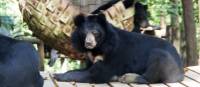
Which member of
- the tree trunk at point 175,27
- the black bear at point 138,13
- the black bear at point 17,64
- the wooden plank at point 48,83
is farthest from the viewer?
the tree trunk at point 175,27

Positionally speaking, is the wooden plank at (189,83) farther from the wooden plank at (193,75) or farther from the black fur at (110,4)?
the black fur at (110,4)

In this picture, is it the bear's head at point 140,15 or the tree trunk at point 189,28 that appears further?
the tree trunk at point 189,28

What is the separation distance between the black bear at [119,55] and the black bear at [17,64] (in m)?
2.17

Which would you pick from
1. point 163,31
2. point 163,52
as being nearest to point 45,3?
point 163,52

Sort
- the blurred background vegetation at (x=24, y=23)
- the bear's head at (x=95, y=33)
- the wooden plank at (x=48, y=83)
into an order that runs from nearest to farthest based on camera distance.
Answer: the wooden plank at (x=48, y=83), the bear's head at (x=95, y=33), the blurred background vegetation at (x=24, y=23)

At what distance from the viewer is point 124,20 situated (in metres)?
7.28

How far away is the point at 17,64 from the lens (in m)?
3.55

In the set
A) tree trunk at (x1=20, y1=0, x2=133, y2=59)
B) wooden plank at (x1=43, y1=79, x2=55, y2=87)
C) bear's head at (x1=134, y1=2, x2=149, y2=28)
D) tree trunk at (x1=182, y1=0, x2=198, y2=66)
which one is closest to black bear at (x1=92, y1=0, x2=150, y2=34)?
bear's head at (x1=134, y1=2, x2=149, y2=28)

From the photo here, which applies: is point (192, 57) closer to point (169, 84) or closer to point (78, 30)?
point (169, 84)

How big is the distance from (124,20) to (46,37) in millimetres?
1144

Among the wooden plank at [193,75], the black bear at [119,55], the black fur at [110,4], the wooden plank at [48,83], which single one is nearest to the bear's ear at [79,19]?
the black bear at [119,55]

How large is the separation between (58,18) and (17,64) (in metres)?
3.59

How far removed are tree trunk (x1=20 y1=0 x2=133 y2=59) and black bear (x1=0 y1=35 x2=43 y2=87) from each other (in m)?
3.36

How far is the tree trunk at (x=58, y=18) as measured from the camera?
23.3 feet
